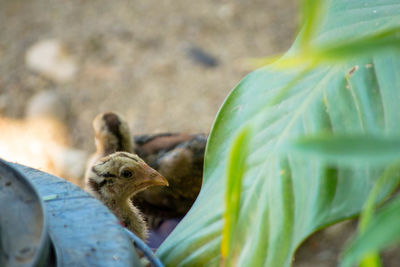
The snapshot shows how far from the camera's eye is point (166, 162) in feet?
7.80

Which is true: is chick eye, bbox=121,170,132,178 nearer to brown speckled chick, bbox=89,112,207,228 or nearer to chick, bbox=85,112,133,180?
brown speckled chick, bbox=89,112,207,228

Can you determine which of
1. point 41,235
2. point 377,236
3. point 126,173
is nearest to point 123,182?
point 126,173

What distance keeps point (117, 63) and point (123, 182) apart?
2074 millimetres

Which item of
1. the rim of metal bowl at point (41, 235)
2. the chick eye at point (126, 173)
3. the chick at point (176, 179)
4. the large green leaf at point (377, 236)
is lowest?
the chick at point (176, 179)

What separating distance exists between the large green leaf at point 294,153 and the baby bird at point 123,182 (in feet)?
2.29

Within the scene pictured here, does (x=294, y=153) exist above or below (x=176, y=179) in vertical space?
above

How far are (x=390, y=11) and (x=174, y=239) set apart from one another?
26.8 inches

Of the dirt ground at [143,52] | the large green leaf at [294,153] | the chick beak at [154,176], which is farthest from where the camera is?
the dirt ground at [143,52]

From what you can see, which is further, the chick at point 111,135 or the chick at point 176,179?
the chick at point 111,135

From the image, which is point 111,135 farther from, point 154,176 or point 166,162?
point 154,176

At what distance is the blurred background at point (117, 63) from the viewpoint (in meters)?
Result: 3.48

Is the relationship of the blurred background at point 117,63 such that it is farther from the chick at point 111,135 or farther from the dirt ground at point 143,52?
the chick at point 111,135

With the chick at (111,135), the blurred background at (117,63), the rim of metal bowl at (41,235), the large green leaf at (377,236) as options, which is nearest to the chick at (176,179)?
the chick at (111,135)

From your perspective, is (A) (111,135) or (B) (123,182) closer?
(B) (123,182)
